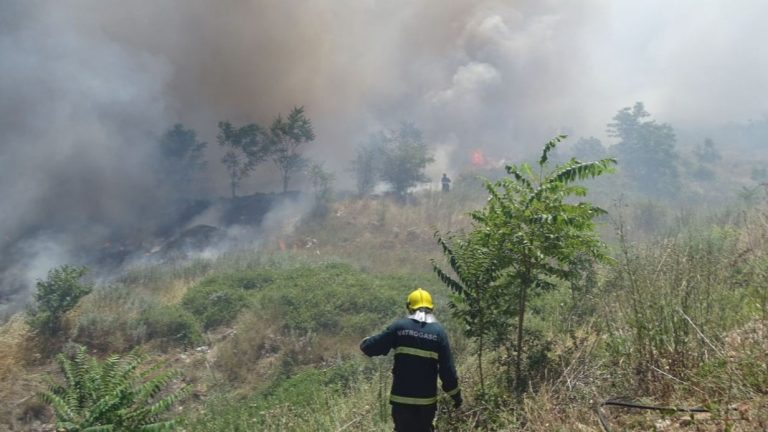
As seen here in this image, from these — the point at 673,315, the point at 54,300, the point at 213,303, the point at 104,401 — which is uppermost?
the point at 673,315

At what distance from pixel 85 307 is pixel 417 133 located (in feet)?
96.9

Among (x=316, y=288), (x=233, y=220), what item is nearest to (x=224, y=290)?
(x=316, y=288)

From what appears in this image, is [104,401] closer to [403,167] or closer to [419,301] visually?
[419,301]

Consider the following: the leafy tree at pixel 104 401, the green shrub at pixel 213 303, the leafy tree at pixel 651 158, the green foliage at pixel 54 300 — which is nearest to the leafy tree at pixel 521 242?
the leafy tree at pixel 104 401

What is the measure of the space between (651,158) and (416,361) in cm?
3796

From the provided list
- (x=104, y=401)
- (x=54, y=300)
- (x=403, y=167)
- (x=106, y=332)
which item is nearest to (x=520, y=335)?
(x=104, y=401)

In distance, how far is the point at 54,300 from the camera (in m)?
10.4

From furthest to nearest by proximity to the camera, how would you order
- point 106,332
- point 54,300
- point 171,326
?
point 171,326 → point 106,332 → point 54,300

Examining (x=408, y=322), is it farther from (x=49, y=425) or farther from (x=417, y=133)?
(x=417, y=133)

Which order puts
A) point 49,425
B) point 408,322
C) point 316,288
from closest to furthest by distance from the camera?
point 408,322 < point 49,425 < point 316,288

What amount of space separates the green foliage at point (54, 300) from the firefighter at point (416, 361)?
32.0 feet

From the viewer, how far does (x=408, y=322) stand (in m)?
3.75

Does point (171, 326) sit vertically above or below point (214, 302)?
below

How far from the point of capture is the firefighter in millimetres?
3680
